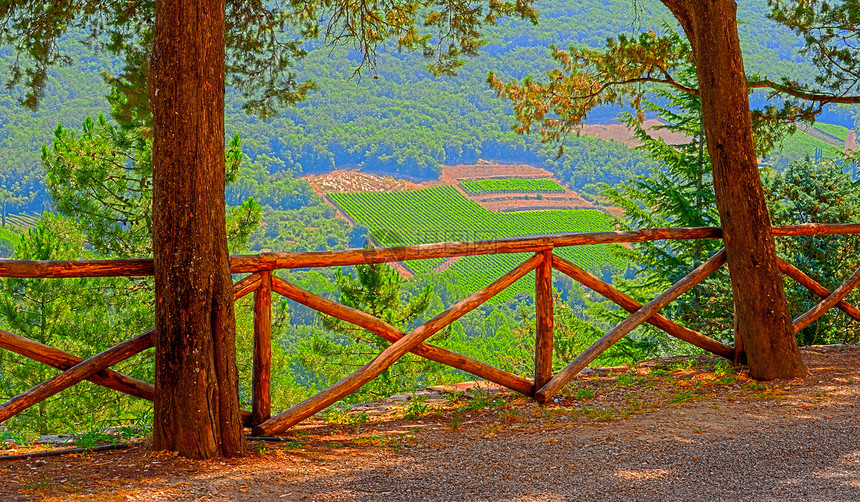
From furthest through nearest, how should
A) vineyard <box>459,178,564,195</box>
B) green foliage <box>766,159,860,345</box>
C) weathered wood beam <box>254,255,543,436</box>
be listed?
1. vineyard <box>459,178,564,195</box>
2. green foliage <box>766,159,860,345</box>
3. weathered wood beam <box>254,255,543,436</box>

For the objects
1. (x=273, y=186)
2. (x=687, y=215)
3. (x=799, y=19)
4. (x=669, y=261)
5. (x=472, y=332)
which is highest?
(x=273, y=186)

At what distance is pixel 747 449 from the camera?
2861 mm

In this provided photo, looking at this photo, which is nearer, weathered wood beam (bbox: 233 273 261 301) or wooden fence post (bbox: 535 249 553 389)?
weathered wood beam (bbox: 233 273 261 301)

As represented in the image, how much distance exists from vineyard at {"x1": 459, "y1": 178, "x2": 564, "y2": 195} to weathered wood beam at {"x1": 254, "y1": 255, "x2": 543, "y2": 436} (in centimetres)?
6056

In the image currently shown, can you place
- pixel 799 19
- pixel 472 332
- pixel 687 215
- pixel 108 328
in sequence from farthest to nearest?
1. pixel 472 332
2. pixel 108 328
3. pixel 687 215
4. pixel 799 19

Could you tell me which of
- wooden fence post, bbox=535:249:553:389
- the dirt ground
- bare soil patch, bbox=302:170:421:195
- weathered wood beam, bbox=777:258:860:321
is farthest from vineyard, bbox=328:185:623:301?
the dirt ground

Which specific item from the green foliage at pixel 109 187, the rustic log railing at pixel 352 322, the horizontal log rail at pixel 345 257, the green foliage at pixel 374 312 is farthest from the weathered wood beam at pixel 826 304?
the green foliage at pixel 109 187

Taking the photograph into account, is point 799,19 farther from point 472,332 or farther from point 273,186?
point 273,186

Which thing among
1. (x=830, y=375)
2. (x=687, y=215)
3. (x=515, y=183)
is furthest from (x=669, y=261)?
(x=515, y=183)

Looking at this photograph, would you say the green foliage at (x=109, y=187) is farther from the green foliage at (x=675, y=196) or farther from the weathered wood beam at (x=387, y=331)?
the weathered wood beam at (x=387, y=331)

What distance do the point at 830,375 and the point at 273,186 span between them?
5438 cm

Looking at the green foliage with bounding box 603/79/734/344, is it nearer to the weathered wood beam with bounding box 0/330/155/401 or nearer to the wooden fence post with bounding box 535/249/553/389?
the wooden fence post with bounding box 535/249/553/389

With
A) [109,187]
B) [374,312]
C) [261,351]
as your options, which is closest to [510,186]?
[374,312]

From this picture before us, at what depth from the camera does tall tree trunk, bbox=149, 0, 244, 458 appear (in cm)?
273
